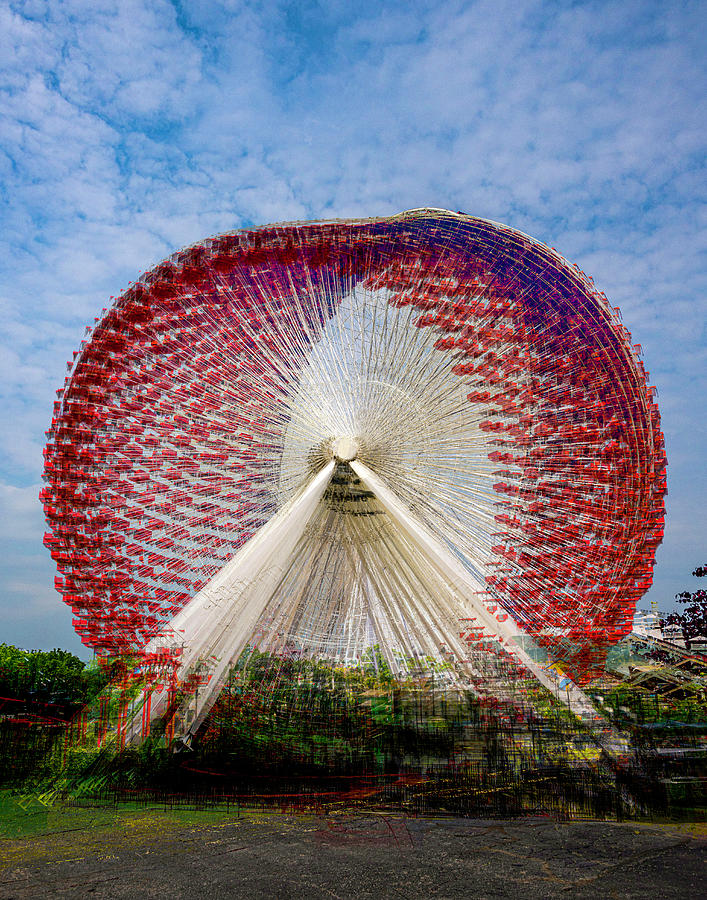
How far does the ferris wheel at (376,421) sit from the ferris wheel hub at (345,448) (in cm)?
5

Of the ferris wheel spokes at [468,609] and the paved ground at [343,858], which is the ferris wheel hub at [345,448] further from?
the paved ground at [343,858]

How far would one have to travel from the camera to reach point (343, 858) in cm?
666

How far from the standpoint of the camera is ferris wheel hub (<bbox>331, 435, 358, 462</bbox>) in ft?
46.4

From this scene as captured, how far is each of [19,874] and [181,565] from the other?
307 inches

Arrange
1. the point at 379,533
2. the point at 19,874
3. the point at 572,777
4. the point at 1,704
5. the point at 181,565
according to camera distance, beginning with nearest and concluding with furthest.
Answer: the point at 19,874 → the point at 572,777 → the point at 1,704 → the point at 181,565 → the point at 379,533

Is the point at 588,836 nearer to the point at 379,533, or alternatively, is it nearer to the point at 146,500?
the point at 379,533

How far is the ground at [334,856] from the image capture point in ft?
18.6

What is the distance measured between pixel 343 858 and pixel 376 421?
889cm

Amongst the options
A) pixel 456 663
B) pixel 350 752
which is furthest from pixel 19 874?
pixel 456 663

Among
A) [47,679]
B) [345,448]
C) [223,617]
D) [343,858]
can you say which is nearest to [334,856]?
[343,858]

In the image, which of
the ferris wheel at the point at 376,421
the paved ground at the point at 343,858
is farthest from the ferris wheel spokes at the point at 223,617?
the paved ground at the point at 343,858

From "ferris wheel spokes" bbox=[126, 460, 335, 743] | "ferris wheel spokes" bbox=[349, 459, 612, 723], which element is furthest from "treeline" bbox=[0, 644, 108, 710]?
"ferris wheel spokes" bbox=[349, 459, 612, 723]

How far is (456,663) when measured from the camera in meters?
12.1

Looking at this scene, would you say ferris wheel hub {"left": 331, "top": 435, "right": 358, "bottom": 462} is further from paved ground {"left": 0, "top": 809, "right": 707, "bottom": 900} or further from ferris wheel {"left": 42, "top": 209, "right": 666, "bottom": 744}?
paved ground {"left": 0, "top": 809, "right": 707, "bottom": 900}
